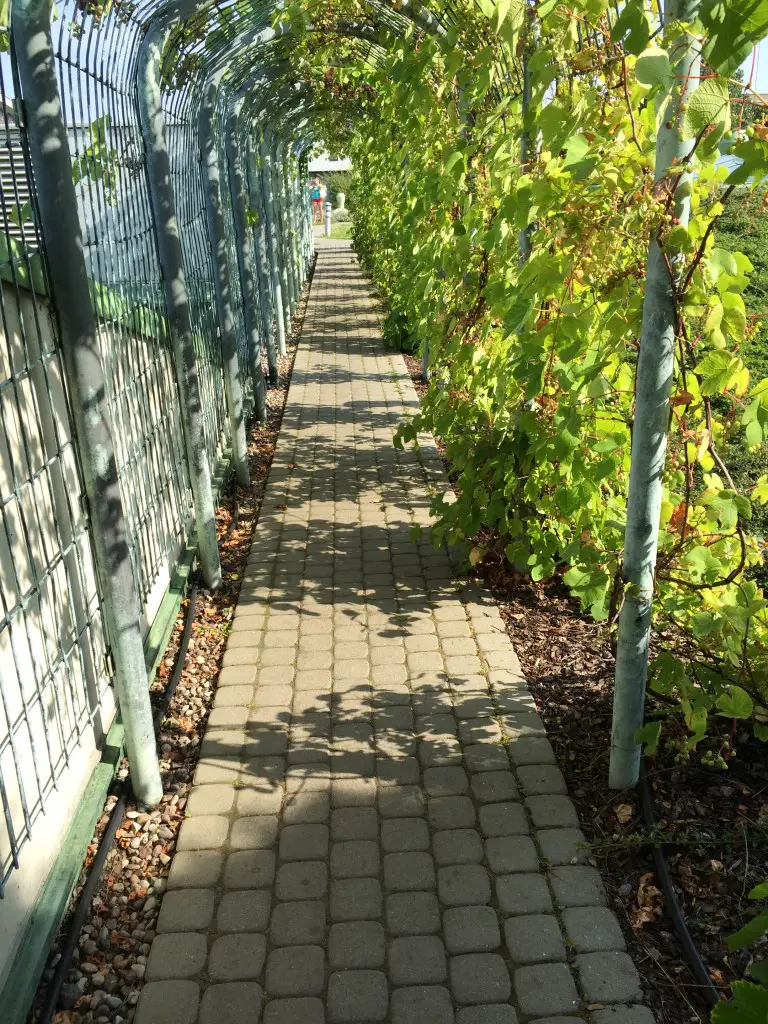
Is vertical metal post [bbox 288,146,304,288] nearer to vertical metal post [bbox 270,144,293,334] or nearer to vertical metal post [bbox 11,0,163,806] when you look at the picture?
vertical metal post [bbox 270,144,293,334]

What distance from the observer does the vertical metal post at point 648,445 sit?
2.28 meters

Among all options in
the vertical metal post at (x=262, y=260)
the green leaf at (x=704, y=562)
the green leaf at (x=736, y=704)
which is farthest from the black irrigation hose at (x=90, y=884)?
the vertical metal post at (x=262, y=260)

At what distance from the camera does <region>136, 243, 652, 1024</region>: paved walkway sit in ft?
8.02

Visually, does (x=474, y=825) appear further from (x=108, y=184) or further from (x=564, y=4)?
(x=108, y=184)

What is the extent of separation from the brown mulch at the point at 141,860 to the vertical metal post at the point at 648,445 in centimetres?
164

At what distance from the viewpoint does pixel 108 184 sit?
3.72 meters

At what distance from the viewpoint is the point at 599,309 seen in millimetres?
3051

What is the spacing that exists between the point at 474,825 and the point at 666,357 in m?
1.71

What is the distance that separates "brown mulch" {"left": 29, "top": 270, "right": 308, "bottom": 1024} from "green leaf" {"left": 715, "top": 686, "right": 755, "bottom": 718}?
189 centimetres

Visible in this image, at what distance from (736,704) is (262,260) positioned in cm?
862

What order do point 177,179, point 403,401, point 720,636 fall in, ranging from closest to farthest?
1. point 720,636
2. point 177,179
3. point 403,401

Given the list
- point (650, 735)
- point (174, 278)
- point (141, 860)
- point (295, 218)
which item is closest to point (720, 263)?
point (650, 735)

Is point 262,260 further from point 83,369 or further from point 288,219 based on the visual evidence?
point 83,369

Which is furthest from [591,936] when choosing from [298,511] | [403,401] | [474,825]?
[403,401]
